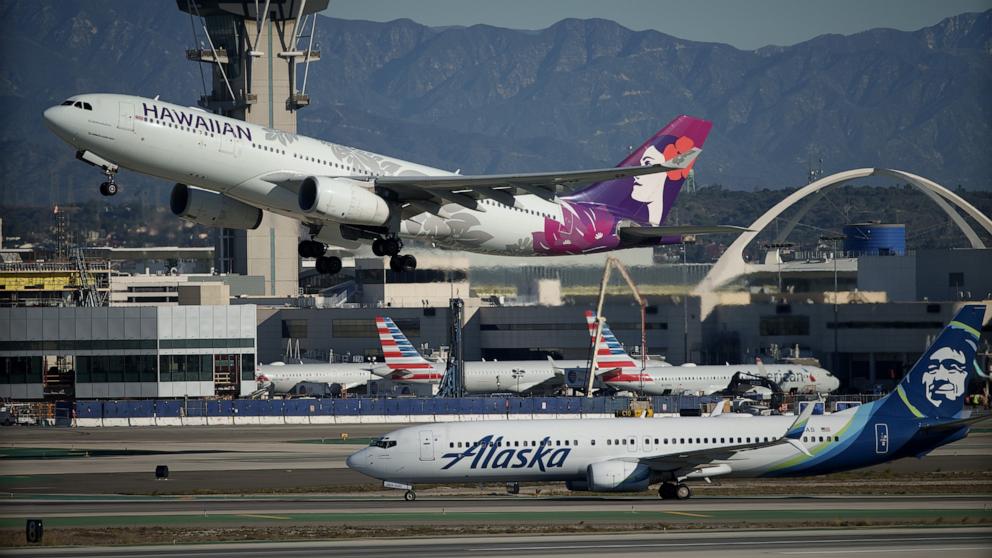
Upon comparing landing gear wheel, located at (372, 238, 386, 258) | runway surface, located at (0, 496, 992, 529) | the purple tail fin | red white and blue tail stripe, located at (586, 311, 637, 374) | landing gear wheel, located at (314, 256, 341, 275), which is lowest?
runway surface, located at (0, 496, 992, 529)

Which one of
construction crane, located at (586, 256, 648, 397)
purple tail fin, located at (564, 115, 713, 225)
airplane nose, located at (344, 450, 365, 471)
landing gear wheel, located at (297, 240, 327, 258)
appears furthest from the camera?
construction crane, located at (586, 256, 648, 397)

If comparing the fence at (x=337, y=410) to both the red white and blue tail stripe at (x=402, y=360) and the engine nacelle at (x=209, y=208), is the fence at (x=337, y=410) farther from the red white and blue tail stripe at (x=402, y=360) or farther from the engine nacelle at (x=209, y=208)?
the engine nacelle at (x=209, y=208)

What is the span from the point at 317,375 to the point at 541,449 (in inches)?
2355

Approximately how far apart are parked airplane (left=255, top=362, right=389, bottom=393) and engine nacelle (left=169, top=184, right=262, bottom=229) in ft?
178

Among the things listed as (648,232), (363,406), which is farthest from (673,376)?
(648,232)

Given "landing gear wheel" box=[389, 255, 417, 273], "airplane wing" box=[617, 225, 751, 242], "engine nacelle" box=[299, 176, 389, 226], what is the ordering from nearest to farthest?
1. "engine nacelle" box=[299, 176, 389, 226]
2. "landing gear wheel" box=[389, 255, 417, 273]
3. "airplane wing" box=[617, 225, 751, 242]

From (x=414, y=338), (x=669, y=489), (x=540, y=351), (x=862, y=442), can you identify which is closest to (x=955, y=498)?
(x=862, y=442)

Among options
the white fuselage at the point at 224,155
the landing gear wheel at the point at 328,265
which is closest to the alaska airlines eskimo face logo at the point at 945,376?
the white fuselage at the point at 224,155

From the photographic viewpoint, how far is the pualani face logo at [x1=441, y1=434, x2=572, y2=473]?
50594 mm

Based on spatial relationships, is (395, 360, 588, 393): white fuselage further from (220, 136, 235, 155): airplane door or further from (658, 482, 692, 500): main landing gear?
(220, 136, 235, 155): airplane door

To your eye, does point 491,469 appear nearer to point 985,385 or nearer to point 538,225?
point 538,225

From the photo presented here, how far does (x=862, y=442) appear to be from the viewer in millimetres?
51594

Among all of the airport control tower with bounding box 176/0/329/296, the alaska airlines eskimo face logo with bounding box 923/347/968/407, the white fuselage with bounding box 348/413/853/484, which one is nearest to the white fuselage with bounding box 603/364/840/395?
the alaska airlines eskimo face logo with bounding box 923/347/968/407

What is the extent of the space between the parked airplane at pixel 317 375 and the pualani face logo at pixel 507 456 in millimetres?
56090
